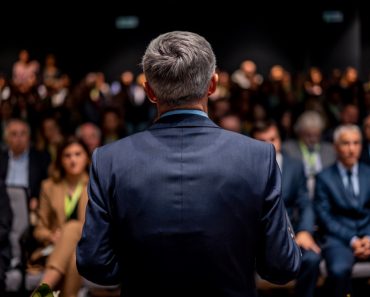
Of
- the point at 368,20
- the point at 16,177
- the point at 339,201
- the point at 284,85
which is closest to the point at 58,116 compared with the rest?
the point at 16,177

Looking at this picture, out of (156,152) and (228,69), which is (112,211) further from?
(228,69)

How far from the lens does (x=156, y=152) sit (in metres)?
1.63

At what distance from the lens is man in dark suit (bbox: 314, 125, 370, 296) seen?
444 centimetres

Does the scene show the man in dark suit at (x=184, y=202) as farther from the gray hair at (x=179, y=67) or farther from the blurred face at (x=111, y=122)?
the blurred face at (x=111, y=122)

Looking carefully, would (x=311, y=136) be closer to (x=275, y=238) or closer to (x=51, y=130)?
(x=51, y=130)

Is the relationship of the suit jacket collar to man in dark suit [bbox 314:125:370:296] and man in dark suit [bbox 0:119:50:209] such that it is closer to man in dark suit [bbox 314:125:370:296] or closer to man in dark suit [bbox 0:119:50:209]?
man in dark suit [bbox 314:125:370:296]

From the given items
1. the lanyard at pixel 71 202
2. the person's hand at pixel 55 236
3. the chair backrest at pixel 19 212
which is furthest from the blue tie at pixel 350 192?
the chair backrest at pixel 19 212

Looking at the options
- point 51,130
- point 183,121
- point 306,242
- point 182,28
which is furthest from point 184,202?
point 182,28

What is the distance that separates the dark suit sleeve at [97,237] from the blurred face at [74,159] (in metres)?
3.12

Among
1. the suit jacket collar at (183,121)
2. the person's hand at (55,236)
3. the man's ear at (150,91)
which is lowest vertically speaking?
the person's hand at (55,236)

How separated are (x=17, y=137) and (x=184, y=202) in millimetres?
4550

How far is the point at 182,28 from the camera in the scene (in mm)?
17484

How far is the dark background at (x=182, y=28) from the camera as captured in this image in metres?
17.3

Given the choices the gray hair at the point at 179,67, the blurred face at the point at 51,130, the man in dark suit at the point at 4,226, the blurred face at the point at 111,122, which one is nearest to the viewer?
the gray hair at the point at 179,67
